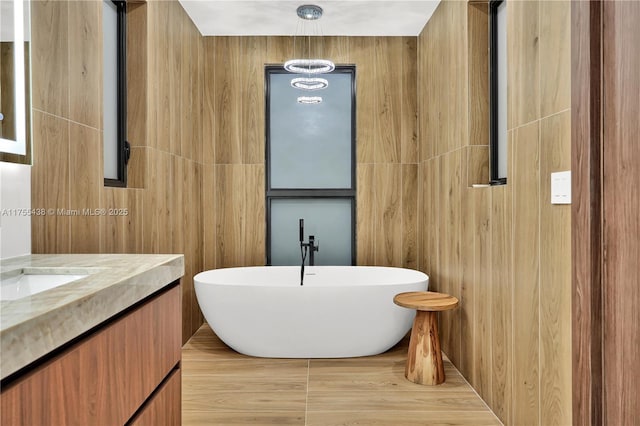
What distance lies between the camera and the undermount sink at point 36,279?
1.22 metres

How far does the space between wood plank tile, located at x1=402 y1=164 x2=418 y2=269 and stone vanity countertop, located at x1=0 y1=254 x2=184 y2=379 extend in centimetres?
266

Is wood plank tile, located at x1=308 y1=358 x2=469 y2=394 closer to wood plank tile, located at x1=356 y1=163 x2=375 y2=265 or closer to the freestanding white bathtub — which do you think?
the freestanding white bathtub

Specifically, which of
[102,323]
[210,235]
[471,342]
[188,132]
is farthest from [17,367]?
[210,235]

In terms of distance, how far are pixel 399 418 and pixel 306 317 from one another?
90 cm

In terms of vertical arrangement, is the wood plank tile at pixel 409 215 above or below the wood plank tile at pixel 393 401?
above

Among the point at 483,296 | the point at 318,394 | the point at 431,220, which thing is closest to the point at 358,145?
the point at 431,220

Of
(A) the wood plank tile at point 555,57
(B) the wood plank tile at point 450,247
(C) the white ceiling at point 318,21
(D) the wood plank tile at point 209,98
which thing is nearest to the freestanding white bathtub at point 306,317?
(B) the wood plank tile at point 450,247

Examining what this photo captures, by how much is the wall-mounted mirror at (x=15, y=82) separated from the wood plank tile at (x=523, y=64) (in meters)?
1.97

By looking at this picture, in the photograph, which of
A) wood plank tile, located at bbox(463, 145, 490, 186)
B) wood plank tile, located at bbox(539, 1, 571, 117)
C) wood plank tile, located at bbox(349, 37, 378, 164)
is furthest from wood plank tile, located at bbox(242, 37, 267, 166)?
wood plank tile, located at bbox(539, 1, 571, 117)

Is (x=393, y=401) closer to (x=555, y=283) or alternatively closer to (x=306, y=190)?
(x=555, y=283)

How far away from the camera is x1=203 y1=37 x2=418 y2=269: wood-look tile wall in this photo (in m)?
3.81

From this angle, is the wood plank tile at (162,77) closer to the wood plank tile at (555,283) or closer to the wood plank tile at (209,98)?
the wood plank tile at (209,98)

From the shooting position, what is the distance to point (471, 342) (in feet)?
8.41

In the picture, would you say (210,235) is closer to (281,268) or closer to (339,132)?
(281,268)
